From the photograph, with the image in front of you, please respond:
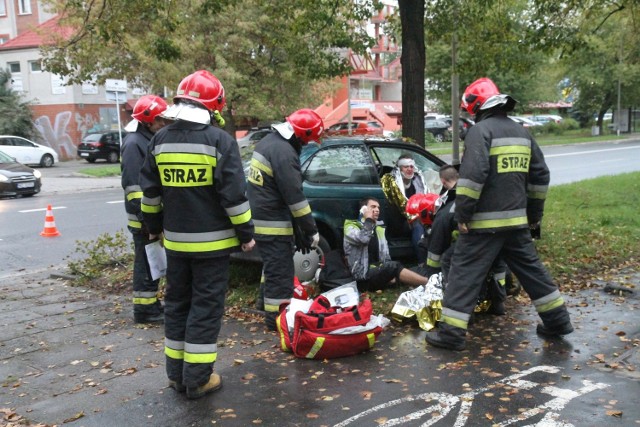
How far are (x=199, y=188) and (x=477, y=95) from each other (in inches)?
94.1

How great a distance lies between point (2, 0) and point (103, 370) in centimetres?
4530

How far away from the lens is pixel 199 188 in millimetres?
4379

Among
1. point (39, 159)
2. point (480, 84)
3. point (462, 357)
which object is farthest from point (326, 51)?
point (39, 159)

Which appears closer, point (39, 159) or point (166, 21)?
point (166, 21)

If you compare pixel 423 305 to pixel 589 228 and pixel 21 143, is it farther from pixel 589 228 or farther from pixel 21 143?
pixel 21 143

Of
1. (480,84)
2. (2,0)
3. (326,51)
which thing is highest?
(2,0)

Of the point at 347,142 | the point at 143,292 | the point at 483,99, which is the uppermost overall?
A: the point at 483,99

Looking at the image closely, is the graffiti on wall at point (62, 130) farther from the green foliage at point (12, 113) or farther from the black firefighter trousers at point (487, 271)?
the black firefighter trousers at point (487, 271)

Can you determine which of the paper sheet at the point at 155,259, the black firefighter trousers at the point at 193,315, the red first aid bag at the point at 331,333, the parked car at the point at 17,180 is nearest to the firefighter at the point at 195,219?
the black firefighter trousers at the point at 193,315

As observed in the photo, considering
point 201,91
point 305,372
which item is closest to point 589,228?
point 305,372

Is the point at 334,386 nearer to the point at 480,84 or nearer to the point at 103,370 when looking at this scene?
the point at 103,370

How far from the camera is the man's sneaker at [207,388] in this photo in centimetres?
440

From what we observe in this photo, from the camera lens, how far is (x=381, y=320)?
17.6 ft

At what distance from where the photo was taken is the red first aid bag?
16.5 ft
